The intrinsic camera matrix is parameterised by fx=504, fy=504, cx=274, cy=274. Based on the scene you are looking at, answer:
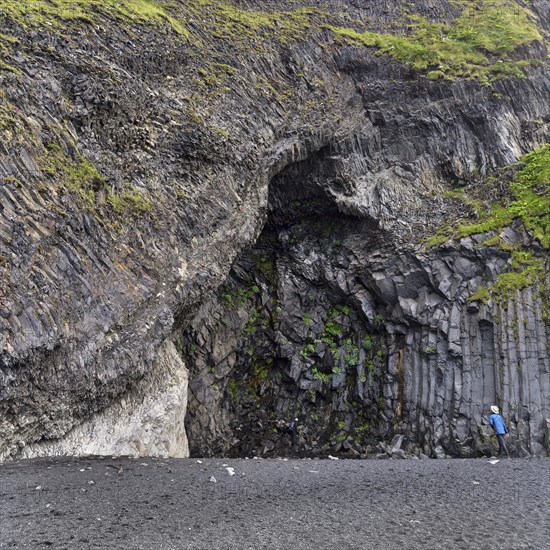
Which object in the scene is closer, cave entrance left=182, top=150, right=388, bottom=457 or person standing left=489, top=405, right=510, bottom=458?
person standing left=489, top=405, right=510, bottom=458

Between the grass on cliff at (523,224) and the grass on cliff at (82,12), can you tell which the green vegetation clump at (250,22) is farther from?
the grass on cliff at (523,224)

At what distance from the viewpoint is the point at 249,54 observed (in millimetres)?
21531

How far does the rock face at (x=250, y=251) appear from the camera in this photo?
12141 millimetres

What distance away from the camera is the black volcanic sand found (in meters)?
6.08

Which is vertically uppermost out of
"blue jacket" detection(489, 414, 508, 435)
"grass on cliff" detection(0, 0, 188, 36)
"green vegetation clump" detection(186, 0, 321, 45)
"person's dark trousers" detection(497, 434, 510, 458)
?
"green vegetation clump" detection(186, 0, 321, 45)

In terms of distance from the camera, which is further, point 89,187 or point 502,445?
point 89,187

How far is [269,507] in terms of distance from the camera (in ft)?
24.7

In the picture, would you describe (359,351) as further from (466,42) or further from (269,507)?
(466,42)

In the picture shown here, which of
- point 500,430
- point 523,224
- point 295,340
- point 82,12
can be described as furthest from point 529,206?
point 82,12

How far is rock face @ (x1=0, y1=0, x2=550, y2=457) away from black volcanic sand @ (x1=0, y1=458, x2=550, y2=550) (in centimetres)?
318

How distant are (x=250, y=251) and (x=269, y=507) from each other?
55.9ft

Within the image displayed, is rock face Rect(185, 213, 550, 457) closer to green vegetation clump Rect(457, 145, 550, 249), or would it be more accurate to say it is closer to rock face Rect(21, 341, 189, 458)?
green vegetation clump Rect(457, 145, 550, 249)

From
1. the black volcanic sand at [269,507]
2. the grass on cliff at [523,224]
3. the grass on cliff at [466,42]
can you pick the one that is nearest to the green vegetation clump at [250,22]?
the grass on cliff at [466,42]

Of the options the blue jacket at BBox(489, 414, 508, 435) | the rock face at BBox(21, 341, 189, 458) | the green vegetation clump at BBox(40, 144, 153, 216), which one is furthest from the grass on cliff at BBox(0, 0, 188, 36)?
the blue jacket at BBox(489, 414, 508, 435)
